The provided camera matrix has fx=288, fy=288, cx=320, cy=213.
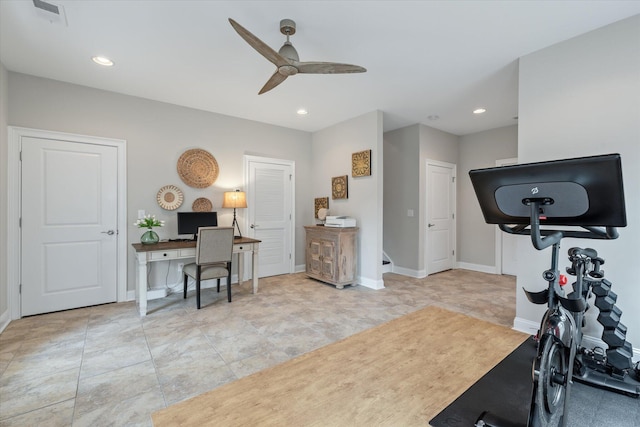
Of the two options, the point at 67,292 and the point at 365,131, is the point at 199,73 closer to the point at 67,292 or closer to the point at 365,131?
the point at 365,131

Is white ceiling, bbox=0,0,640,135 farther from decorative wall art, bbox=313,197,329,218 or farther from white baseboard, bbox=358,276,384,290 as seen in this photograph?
white baseboard, bbox=358,276,384,290

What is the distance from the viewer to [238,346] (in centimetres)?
249

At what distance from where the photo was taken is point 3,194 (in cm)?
295

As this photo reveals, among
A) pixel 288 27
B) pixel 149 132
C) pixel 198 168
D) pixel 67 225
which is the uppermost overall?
pixel 288 27

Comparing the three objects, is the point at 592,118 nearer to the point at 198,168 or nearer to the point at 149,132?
the point at 198,168

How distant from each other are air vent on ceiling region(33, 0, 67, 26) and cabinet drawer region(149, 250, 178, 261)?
2.20 m

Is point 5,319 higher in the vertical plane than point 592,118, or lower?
lower

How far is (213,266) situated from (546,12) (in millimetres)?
3961

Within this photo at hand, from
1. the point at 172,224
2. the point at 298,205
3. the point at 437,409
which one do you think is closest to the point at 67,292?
the point at 172,224

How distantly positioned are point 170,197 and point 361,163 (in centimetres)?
281

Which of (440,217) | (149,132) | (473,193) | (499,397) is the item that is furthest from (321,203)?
(499,397)

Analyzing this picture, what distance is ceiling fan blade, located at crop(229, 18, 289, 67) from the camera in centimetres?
184

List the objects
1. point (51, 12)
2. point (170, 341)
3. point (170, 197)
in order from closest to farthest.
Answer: point (51, 12), point (170, 341), point (170, 197)

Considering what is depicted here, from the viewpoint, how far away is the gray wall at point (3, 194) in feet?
9.52
